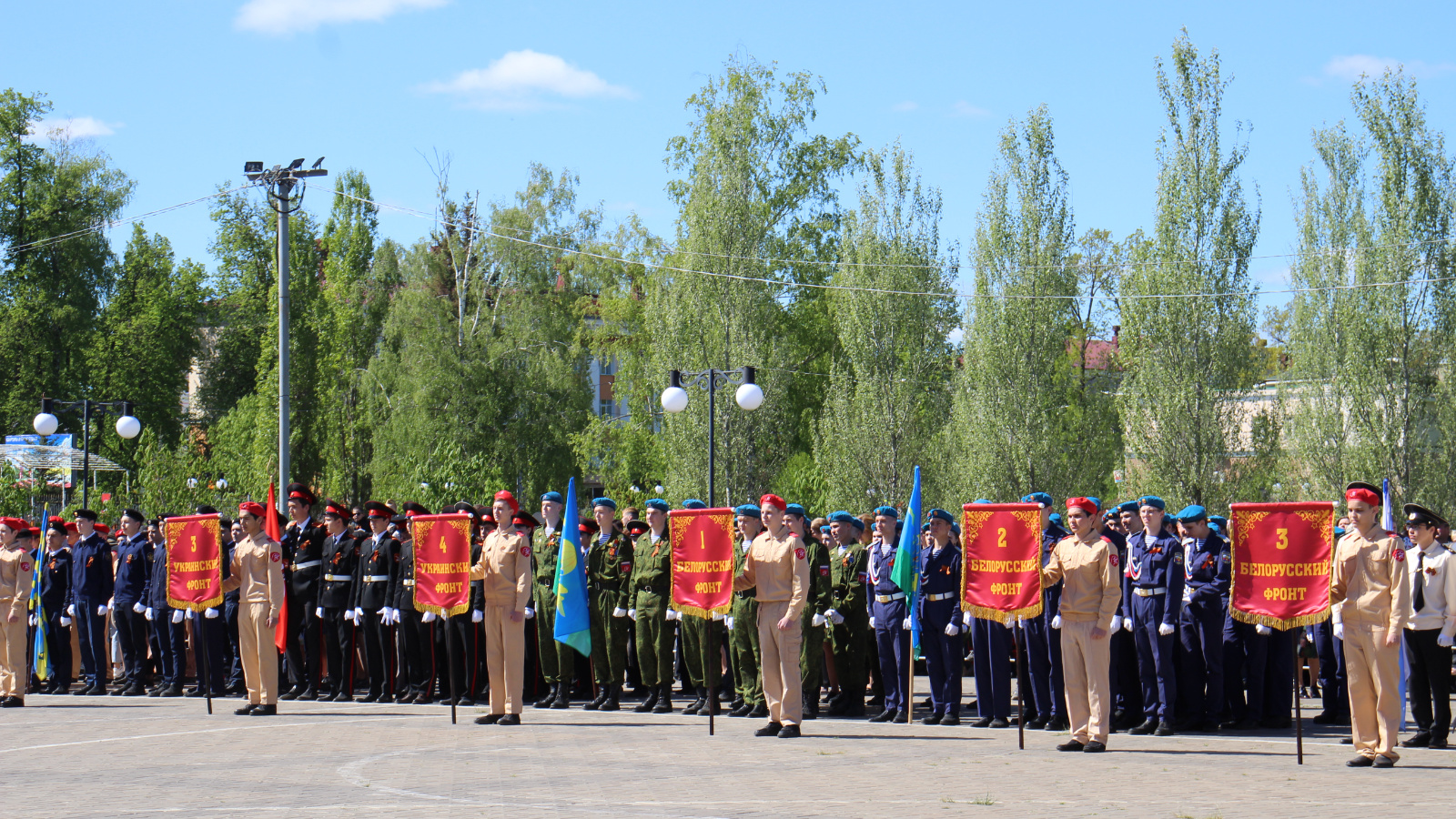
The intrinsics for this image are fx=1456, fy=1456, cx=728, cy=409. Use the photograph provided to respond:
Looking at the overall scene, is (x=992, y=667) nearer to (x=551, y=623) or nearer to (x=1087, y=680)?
(x=1087, y=680)

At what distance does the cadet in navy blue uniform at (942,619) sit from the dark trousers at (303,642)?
22.1 ft

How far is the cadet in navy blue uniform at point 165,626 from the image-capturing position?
54.3 feet

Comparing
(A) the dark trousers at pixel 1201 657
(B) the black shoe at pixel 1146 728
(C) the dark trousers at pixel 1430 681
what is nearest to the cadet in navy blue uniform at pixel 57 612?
(B) the black shoe at pixel 1146 728

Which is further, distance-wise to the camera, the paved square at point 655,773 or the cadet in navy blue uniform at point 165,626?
the cadet in navy blue uniform at point 165,626

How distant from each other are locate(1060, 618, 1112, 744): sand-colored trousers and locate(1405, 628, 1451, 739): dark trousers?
8.45 ft

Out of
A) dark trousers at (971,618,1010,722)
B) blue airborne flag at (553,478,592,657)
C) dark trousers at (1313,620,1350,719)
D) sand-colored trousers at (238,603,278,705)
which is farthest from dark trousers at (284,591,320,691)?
dark trousers at (1313,620,1350,719)

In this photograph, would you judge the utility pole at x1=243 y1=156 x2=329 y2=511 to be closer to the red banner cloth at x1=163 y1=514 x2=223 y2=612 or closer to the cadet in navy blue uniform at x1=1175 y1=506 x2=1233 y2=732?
the red banner cloth at x1=163 y1=514 x2=223 y2=612

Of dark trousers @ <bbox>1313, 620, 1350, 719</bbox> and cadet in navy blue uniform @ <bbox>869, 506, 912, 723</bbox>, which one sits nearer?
dark trousers @ <bbox>1313, 620, 1350, 719</bbox>

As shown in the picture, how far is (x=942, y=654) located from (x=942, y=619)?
329 mm

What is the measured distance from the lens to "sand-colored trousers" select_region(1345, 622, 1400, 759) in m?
9.97

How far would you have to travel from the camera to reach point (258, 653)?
13.8 m

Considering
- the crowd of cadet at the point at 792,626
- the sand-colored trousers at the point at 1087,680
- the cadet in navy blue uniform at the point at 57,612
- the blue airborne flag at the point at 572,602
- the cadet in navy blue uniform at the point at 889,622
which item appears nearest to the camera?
the sand-colored trousers at the point at 1087,680

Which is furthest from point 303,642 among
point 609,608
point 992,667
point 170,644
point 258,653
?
point 992,667

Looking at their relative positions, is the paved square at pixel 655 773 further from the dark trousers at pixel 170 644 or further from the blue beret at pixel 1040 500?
the dark trousers at pixel 170 644
